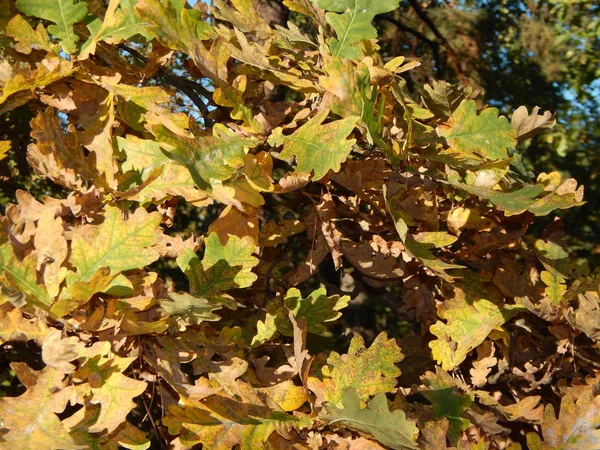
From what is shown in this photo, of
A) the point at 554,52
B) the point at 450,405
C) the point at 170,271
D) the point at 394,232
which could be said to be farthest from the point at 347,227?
the point at 554,52

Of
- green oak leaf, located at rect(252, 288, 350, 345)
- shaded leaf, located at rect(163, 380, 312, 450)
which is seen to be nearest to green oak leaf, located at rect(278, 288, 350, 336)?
green oak leaf, located at rect(252, 288, 350, 345)

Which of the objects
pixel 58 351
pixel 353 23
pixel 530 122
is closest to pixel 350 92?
pixel 353 23

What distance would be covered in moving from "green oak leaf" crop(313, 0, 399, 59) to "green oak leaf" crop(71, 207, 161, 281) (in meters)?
0.47

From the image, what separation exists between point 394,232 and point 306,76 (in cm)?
36

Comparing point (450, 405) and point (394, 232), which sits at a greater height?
point (394, 232)

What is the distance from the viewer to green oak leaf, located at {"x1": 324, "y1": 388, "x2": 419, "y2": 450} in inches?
37.4

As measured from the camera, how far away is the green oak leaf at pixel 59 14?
1215 mm

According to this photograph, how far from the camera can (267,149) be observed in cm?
123

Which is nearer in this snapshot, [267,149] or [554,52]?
[267,149]

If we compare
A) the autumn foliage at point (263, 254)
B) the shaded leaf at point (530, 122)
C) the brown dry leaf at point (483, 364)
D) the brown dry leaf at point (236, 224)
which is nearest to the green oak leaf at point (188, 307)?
the autumn foliage at point (263, 254)

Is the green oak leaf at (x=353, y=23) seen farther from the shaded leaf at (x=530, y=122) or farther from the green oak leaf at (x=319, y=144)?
the shaded leaf at (x=530, y=122)

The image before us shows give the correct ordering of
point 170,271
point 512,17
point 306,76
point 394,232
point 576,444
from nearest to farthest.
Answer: point 576,444
point 306,76
point 394,232
point 170,271
point 512,17

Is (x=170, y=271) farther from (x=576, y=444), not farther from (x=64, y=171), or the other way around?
(x=576, y=444)

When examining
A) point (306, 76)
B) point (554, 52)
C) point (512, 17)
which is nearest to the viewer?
point (306, 76)
